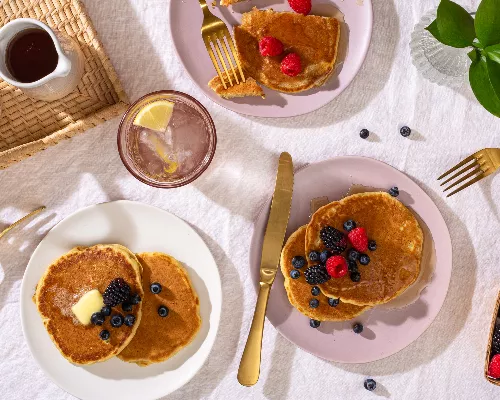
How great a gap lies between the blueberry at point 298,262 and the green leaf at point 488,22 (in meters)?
0.69

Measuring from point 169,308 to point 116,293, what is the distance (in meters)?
0.17

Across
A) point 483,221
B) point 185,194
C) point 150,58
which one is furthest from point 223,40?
point 483,221

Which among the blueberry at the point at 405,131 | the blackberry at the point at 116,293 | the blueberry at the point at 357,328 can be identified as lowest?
the blueberry at the point at 357,328

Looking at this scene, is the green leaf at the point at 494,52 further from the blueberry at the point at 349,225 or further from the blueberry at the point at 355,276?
the blueberry at the point at 355,276

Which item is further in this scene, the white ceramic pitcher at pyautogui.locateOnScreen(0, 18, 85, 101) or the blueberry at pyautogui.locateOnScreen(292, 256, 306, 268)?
the blueberry at pyautogui.locateOnScreen(292, 256, 306, 268)

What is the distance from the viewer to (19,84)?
1.41 metres

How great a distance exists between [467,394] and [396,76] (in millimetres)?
955

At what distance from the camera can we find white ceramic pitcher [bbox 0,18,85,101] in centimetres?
142

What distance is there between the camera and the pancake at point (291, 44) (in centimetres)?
161

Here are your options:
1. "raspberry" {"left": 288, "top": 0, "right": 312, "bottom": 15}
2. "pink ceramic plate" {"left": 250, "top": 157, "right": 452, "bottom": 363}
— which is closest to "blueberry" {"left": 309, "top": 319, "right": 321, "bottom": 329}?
"pink ceramic plate" {"left": 250, "top": 157, "right": 452, "bottom": 363}

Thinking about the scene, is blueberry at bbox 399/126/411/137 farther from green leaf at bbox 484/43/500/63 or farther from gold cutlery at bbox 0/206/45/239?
gold cutlery at bbox 0/206/45/239

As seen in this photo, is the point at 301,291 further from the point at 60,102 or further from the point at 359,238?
the point at 60,102

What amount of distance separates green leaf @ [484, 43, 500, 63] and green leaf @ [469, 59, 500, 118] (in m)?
0.03

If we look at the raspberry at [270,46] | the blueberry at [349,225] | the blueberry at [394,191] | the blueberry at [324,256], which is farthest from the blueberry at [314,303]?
the raspberry at [270,46]
